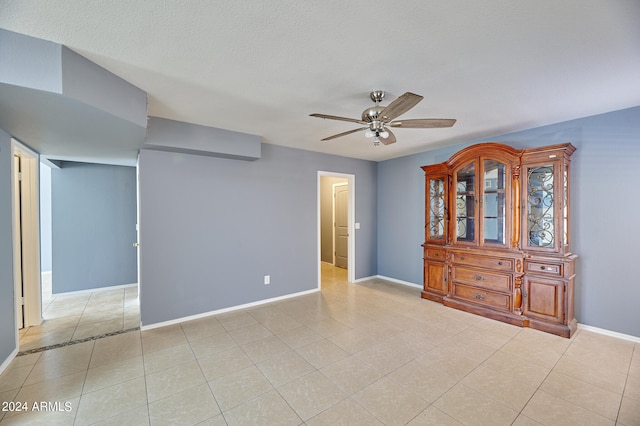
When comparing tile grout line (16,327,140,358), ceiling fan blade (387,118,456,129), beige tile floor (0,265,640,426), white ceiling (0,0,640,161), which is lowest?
beige tile floor (0,265,640,426)

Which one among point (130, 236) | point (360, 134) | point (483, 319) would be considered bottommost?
point (483, 319)

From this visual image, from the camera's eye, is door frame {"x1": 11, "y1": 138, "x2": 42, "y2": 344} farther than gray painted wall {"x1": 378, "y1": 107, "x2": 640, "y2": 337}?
Yes

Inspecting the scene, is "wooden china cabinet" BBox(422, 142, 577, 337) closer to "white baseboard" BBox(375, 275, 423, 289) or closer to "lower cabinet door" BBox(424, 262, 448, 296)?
"lower cabinet door" BBox(424, 262, 448, 296)

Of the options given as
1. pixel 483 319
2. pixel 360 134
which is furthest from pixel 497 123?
pixel 483 319

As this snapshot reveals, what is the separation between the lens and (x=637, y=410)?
1868 mm

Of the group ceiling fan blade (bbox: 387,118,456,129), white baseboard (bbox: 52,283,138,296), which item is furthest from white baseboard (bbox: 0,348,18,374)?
ceiling fan blade (bbox: 387,118,456,129)

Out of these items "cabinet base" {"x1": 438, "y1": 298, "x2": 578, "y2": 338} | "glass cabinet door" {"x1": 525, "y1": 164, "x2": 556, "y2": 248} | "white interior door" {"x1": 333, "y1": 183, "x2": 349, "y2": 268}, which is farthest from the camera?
"white interior door" {"x1": 333, "y1": 183, "x2": 349, "y2": 268}

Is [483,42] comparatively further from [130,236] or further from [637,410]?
[130,236]

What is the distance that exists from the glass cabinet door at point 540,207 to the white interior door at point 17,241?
558 centimetres

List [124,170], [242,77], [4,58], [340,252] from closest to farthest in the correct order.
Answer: [4,58]
[242,77]
[124,170]
[340,252]

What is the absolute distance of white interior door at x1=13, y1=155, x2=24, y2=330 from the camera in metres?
2.66

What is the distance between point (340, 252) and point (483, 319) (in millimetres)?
3668

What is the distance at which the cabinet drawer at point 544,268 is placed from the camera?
9.94ft

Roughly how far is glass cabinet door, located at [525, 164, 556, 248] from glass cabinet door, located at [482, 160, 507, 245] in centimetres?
26
